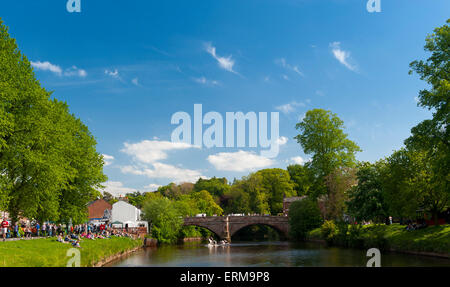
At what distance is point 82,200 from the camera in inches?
1492

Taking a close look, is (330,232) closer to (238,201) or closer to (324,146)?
(324,146)

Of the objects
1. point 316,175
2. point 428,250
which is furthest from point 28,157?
point 316,175

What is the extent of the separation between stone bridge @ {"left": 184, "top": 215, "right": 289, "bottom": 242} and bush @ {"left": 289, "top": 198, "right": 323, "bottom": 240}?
6.20 metres

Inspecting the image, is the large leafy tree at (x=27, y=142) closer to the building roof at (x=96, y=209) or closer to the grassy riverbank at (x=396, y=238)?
the grassy riverbank at (x=396, y=238)

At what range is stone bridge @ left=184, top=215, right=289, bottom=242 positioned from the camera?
6656cm

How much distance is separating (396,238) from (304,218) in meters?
24.1

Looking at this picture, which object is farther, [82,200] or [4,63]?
[82,200]

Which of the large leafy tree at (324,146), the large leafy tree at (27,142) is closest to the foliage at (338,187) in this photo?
the large leafy tree at (324,146)

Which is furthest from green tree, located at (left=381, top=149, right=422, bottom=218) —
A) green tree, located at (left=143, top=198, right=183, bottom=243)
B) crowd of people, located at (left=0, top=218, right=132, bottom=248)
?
green tree, located at (left=143, top=198, right=183, bottom=243)

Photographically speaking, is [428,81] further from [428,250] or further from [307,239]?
[307,239]

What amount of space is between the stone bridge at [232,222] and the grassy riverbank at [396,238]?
17275 mm

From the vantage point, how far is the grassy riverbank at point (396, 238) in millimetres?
29553

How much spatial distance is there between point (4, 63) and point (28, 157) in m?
6.54

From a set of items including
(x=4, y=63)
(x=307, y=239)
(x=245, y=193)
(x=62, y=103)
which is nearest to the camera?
(x=4, y=63)
